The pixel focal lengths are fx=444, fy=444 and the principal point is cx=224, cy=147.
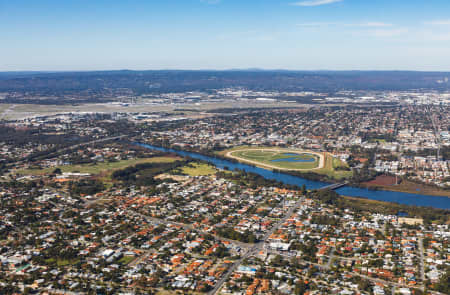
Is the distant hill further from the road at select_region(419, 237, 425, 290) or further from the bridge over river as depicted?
the road at select_region(419, 237, 425, 290)

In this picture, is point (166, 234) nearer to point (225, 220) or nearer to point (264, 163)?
point (225, 220)

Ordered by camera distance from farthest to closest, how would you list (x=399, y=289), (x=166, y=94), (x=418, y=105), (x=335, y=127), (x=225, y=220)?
1. (x=166, y=94)
2. (x=418, y=105)
3. (x=335, y=127)
4. (x=225, y=220)
5. (x=399, y=289)

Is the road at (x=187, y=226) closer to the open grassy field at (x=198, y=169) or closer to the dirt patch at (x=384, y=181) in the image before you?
the open grassy field at (x=198, y=169)

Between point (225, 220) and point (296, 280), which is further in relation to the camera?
point (225, 220)

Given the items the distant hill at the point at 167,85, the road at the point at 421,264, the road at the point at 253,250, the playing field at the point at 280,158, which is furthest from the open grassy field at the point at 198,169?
the distant hill at the point at 167,85

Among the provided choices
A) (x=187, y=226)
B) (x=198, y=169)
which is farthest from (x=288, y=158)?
(x=187, y=226)

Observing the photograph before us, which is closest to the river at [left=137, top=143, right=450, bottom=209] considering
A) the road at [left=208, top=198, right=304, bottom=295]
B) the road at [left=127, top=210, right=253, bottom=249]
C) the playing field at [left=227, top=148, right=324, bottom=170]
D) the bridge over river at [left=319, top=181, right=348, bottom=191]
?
the bridge over river at [left=319, top=181, right=348, bottom=191]

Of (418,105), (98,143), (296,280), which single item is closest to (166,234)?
(296,280)
